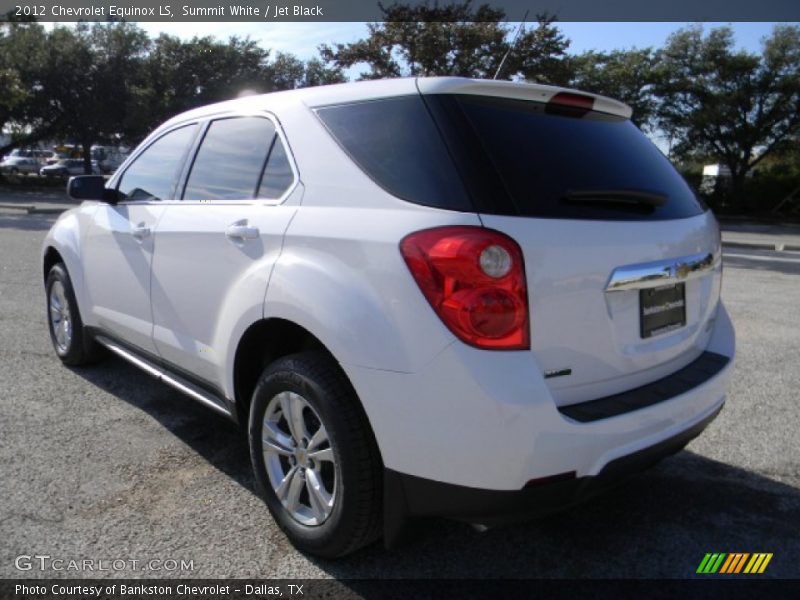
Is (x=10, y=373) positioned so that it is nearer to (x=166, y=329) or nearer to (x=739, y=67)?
(x=166, y=329)

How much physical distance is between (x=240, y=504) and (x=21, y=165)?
48.5 metres

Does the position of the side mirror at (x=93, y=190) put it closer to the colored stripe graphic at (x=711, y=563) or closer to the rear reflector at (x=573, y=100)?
the rear reflector at (x=573, y=100)

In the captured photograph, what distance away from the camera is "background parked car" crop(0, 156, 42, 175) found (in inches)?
1708

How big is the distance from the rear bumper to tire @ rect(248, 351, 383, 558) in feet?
0.39

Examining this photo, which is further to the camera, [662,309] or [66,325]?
[66,325]

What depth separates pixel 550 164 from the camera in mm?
2363

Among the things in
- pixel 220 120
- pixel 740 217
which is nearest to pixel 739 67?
pixel 740 217

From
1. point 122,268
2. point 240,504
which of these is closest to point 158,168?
point 122,268

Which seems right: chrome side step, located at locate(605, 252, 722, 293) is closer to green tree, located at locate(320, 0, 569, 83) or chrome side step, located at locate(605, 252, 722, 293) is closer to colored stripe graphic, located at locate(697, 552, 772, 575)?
colored stripe graphic, located at locate(697, 552, 772, 575)

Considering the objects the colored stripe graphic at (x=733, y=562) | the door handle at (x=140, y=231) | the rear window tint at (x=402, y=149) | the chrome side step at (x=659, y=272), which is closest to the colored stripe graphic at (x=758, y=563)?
the colored stripe graphic at (x=733, y=562)

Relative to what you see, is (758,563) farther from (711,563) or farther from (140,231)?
→ (140,231)

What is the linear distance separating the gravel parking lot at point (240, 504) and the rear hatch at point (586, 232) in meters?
0.75

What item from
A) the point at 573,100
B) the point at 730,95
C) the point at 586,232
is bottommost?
the point at 586,232

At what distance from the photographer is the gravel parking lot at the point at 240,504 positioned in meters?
2.56
